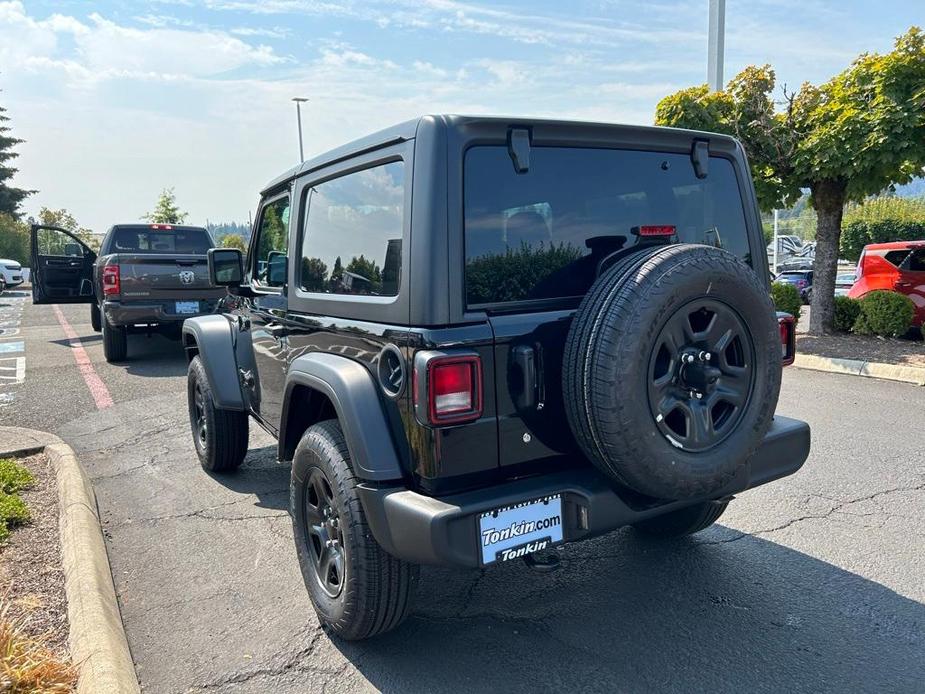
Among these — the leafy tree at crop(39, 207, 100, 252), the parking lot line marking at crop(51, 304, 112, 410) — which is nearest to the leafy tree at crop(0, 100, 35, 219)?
the leafy tree at crop(39, 207, 100, 252)

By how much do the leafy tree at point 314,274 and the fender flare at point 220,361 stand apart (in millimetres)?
1402

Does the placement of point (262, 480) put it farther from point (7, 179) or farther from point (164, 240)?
point (7, 179)

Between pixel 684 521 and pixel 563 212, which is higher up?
pixel 563 212

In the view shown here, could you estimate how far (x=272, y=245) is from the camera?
13.7 ft

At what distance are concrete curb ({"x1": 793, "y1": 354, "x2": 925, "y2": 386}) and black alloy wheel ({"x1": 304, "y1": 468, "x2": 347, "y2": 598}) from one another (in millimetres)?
7059

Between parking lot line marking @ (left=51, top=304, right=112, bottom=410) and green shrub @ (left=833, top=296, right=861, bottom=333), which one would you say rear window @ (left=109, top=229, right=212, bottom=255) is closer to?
parking lot line marking @ (left=51, top=304, right=112, bottom=410)

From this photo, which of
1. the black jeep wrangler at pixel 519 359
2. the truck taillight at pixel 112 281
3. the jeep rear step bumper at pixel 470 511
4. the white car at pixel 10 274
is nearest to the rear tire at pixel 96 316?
the truck taillight at pixel 112 281

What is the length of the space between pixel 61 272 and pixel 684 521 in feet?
37.9

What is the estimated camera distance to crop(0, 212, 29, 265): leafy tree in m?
40.9

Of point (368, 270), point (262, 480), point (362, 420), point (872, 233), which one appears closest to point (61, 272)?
point (262, 480)

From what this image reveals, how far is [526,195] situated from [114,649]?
2.31 m

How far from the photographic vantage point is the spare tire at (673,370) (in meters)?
2.25

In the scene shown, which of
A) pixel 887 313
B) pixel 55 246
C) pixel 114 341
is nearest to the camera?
pixel 114 341

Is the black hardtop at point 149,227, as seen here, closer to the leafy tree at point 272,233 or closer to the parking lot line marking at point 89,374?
the parking lot line marking at point 89,374
